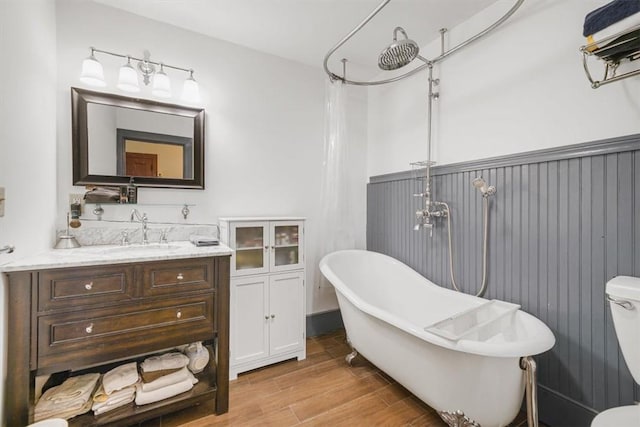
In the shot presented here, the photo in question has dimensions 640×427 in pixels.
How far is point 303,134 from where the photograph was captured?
101 inches

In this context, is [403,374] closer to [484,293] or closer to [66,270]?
[484,293]

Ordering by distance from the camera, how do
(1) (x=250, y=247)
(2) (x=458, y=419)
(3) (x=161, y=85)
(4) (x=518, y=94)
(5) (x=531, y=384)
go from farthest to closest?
1. (1) (x=250, y=247)
2. (3) (x=161, y=85)
3. (4) (x=518, y=94)
4. (2) (x=458, y=419)
5. (5) (x=531, y=384)

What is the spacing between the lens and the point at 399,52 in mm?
1597

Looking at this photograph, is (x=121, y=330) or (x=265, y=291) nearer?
(x=121, y=330)

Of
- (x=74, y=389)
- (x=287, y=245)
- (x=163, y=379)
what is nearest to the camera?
(x=74, y=389)

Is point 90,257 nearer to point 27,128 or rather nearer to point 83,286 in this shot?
point 83,286

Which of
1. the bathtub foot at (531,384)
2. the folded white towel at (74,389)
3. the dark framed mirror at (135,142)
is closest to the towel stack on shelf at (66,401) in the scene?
the folded white towel at (74,389)

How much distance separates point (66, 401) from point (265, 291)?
3.77 ft

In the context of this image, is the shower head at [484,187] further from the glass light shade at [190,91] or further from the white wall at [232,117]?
the glass light shade at [190,91]

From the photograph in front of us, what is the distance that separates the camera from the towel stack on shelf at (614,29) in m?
1.05

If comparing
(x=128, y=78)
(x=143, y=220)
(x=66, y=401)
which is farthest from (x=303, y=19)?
(x=66, y=401)

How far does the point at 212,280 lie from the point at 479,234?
1.76 m

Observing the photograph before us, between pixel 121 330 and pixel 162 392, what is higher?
pixel 121 330

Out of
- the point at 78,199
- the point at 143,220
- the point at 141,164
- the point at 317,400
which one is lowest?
the point at 317,400
